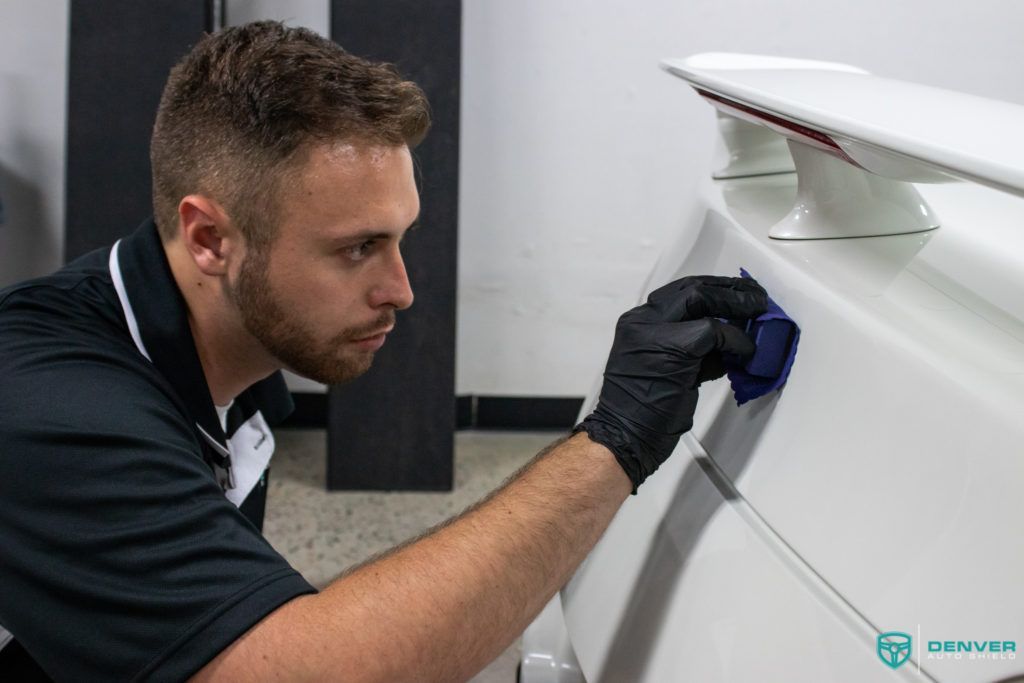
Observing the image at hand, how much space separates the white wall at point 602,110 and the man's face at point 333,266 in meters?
1.67

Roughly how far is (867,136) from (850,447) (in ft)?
0.78

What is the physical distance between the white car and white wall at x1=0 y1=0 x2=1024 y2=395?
1.71m

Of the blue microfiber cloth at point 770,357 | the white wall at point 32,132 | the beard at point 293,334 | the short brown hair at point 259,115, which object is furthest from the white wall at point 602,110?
the blue microfiber cloth at point 770,357

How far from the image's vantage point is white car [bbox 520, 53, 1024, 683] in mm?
618

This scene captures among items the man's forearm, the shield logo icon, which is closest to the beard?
the man's forearm

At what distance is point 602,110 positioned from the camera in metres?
2.79

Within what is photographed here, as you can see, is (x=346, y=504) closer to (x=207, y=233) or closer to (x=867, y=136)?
(x=207, y=233)

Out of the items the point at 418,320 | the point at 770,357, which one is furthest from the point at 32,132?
the point at 770,357

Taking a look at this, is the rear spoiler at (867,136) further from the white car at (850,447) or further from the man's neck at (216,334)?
the man's neck at (216,334)

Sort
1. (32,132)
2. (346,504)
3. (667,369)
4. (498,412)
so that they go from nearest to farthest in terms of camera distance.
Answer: (667,369) < (346,504) < (32,132) < (498,412)

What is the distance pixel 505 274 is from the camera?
294 cm

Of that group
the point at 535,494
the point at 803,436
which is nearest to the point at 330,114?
the point at 535,494

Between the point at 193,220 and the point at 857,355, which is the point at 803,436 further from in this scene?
the point at 193,220

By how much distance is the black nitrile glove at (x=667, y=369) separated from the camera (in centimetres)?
94
